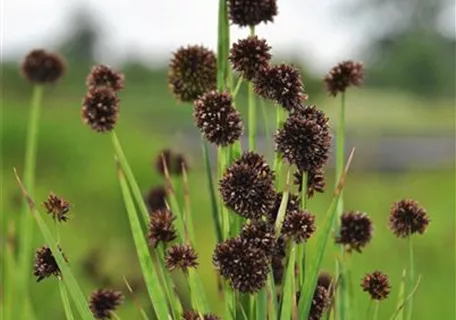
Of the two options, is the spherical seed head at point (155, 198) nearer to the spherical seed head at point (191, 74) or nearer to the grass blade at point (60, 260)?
the spherical seed head at point (191, 74)

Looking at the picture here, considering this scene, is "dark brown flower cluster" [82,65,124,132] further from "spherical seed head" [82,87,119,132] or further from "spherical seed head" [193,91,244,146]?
"spherical seed head" [193,91,244,146]

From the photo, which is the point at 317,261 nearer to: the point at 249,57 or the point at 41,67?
the point at 249,57

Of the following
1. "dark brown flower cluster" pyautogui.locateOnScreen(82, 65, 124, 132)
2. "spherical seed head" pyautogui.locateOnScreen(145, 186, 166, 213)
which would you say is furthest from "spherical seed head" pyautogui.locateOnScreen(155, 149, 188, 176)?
"dark brown flower cluster" pyautogui.locateOnScreen(82, 65, 124, 132)

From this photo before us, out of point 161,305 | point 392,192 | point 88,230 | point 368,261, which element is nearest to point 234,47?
point 161,305

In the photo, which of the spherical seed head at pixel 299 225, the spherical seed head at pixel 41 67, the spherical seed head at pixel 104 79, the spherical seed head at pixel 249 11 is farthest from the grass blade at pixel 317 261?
the spherical seed head at pixel 41 67

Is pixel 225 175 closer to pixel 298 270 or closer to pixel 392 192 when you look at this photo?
pixel 298 270

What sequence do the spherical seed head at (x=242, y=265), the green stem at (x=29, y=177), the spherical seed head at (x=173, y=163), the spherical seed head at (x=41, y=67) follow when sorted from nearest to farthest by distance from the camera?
the spherical seed head at (x=242, y=265) → the spherical seed head at (x=173, y=163) → the green stem at (x=29, y=177) → the spherical seed head at (x=41, y=67)

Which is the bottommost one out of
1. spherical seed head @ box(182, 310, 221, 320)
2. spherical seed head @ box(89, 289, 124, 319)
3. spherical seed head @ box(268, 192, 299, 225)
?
spherical seed head @ box(89, 289, 124, 319)
